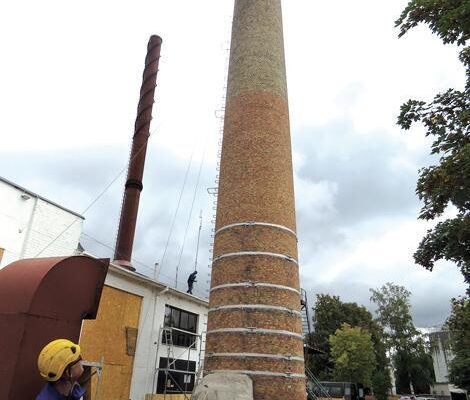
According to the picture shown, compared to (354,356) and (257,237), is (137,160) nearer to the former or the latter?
(257,237)

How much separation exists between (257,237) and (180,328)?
30.3 ft

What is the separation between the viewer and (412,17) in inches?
388

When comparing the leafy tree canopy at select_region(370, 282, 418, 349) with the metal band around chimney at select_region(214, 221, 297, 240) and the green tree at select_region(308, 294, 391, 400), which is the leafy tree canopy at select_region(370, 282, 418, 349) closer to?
the green tree at select_region(308, 294, 391, 400)

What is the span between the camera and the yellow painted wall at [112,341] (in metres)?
15.6

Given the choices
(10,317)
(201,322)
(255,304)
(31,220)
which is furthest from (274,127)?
(10,317)

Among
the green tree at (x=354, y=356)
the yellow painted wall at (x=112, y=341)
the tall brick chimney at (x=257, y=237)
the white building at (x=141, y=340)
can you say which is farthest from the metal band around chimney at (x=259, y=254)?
the green tree at (x=354, y=356)

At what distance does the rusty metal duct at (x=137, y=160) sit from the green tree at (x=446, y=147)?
52.0 feet

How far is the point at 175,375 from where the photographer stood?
19641 mm

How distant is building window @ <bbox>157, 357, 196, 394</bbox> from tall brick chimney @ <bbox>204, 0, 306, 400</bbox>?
248 inches

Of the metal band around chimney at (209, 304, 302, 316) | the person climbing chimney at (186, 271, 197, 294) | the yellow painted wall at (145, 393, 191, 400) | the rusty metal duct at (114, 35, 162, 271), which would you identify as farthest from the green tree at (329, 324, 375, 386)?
the metal band around chimney at (209, 304, 302, 316)

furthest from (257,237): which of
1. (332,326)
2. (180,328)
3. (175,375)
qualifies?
(332,326)

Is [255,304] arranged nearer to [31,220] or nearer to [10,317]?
[31,220]

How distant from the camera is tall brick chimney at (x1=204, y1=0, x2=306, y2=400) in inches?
498

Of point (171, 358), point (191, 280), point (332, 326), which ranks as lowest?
point (171, 358)
